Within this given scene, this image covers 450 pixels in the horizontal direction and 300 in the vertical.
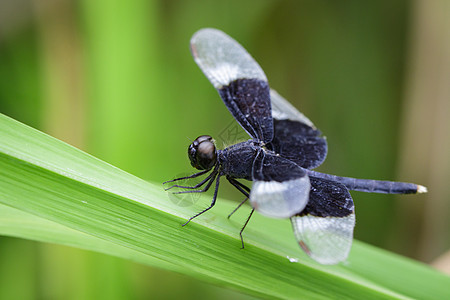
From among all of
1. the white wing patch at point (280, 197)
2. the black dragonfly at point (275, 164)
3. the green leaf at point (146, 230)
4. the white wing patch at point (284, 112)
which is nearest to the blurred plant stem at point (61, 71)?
the black dragonfly at point (275, 164)

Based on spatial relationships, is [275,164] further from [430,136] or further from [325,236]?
[430,136]

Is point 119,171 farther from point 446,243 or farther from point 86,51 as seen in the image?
point 446,243

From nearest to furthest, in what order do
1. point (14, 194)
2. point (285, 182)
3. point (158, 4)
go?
point (14, 194) < point (285, 182) < point (158, 4)

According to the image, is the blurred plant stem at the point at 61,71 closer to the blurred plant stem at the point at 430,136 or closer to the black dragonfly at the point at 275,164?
the black dragonfly at the point at 275,164

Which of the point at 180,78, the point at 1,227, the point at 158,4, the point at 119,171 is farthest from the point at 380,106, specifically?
the point at 1,227

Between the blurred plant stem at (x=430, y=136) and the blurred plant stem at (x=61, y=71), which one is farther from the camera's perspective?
the blurred plant stem at (x=430, y=136)

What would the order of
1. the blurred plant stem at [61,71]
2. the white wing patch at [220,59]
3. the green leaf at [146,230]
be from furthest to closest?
1. the blurred plant stem at [61,71]
2. the white wing patch at [220,59]
3. the green leaf at [146,230]

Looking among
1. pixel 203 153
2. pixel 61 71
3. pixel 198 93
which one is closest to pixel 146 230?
pixel 203 153
